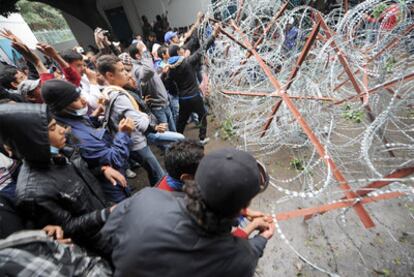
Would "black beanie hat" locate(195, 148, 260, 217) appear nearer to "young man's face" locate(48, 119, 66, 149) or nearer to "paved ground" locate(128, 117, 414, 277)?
"young man's face" locate(48, 119, 66, 149)

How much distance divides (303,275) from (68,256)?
204cm

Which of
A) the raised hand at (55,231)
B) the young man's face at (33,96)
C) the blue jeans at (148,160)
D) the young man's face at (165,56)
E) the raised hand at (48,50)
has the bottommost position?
the blue jeans at (148,160)

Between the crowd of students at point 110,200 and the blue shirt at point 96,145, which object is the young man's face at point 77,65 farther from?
the blue shirt at point 96,145

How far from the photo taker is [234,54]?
4.36m

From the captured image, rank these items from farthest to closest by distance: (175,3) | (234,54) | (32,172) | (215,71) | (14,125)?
(175,3) → (234,54) → (215,71) → (32,172) → (14,125)

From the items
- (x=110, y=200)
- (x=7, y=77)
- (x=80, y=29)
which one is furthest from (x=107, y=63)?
(x=80, y=29)

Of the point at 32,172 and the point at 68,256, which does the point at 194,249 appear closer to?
the point at 68,256

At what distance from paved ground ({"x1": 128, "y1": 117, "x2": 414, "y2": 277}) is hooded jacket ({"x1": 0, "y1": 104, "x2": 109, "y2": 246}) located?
1.67 m

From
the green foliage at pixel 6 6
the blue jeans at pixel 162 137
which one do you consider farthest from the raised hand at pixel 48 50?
the green foliage at pixel 6 6

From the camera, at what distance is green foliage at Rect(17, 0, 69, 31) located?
87.9 feet

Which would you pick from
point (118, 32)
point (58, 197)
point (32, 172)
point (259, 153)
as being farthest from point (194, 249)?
point (118, 32)

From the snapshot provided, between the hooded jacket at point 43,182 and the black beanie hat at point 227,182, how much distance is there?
986mm

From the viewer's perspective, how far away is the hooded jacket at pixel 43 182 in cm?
135

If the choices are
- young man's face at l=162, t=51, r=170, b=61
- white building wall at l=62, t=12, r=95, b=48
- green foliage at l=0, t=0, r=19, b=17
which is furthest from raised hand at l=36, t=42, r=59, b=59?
white building wall at l=62, t=12, r=95, b=48
